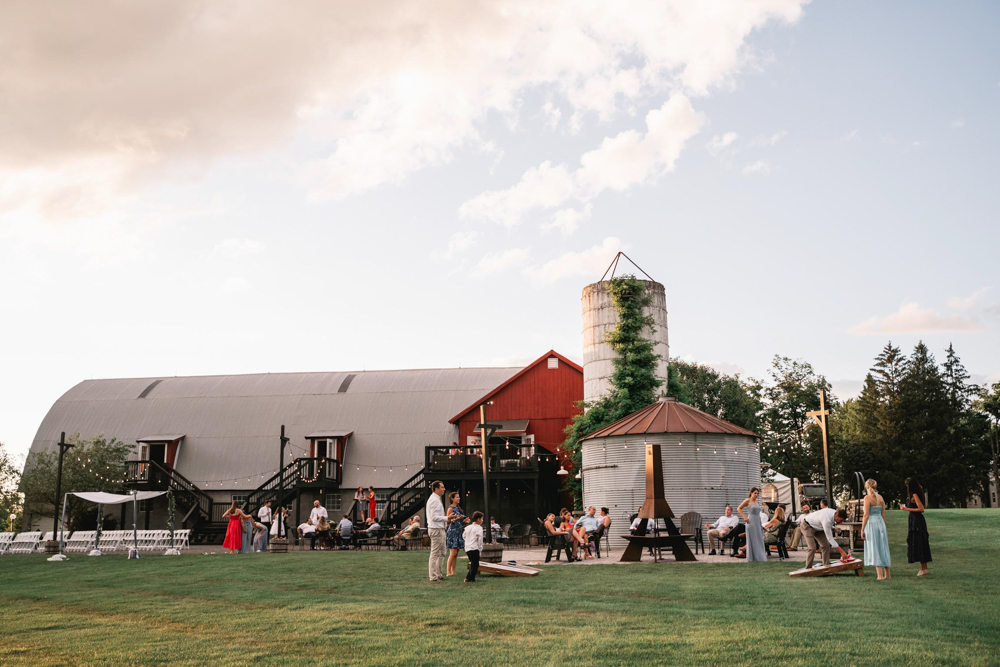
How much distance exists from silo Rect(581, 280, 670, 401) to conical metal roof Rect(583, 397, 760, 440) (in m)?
5.18

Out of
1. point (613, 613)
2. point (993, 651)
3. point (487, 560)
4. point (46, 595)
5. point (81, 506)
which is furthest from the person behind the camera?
point (81, 506)

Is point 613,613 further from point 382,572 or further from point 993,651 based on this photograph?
point 382,572

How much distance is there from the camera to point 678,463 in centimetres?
2708

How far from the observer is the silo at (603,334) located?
3438 cm

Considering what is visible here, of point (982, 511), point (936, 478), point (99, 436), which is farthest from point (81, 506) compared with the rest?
point (936, 478)

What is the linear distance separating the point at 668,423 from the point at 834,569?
43.2ft

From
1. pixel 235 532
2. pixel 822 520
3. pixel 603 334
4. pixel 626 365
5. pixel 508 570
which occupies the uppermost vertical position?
pixel 603 334

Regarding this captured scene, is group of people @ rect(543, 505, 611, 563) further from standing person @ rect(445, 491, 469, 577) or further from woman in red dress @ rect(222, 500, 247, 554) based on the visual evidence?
woman in red dress @ rect(222, 500, 247, 554)

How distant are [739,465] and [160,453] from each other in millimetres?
27828

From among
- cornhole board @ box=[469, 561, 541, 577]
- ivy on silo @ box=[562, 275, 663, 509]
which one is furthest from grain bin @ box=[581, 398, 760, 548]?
cornhole board @ box=[469, 561, 541, 577]

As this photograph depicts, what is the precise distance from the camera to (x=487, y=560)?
56.7 ft

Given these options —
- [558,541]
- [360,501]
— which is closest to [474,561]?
[558,541]

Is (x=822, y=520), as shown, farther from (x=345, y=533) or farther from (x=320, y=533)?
(x=320, y=533)

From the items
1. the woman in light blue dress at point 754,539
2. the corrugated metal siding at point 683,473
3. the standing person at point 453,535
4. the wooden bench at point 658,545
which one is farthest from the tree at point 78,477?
the woman in light blue dress at point 754,539
